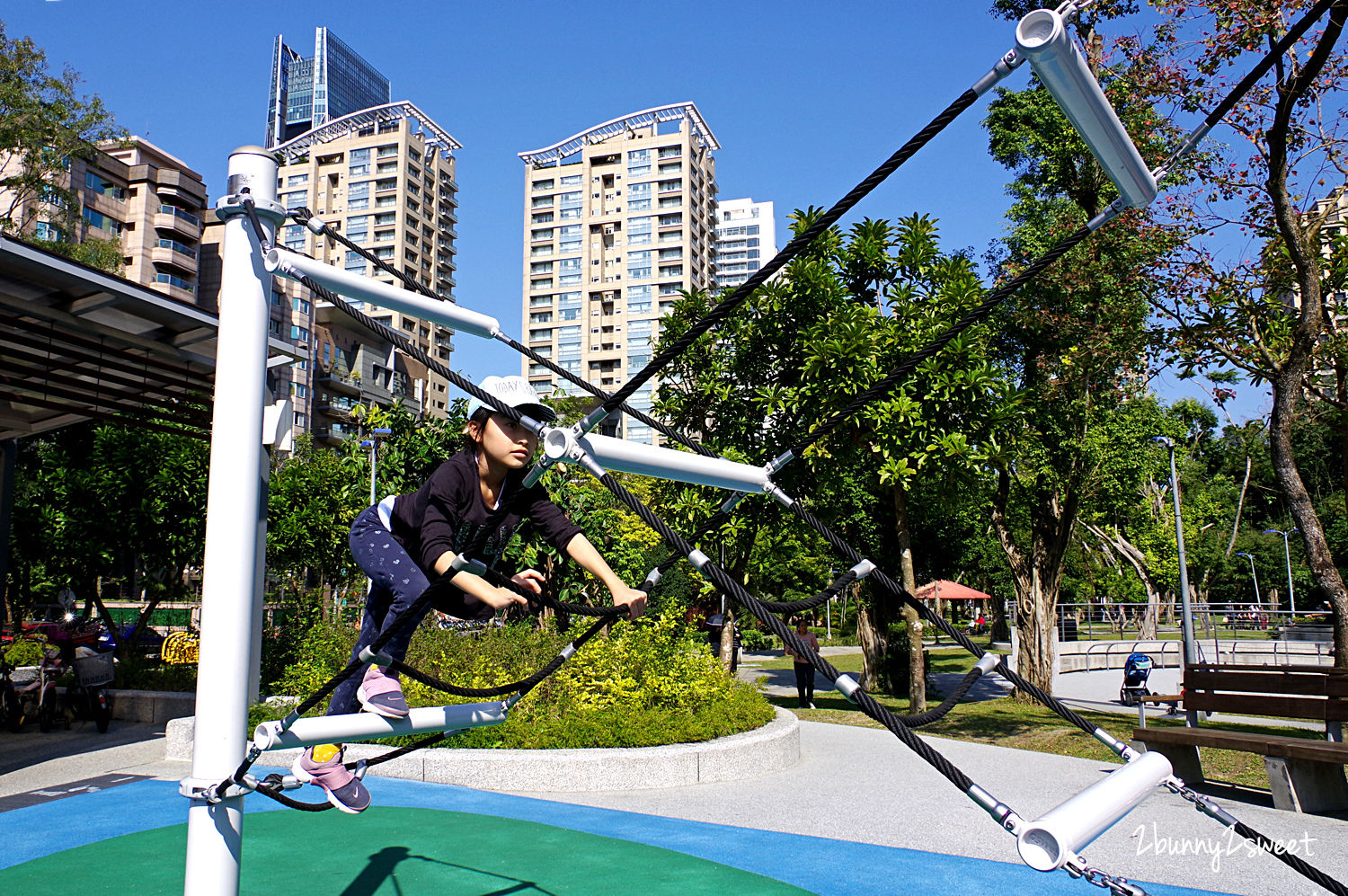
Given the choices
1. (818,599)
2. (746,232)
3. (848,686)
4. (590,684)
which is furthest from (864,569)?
(746,232)

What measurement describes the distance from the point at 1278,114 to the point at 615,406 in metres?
11.3

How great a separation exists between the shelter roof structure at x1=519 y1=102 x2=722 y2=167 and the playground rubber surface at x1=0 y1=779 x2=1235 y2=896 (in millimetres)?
111540

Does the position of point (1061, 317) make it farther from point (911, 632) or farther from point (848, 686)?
point (848, 686)

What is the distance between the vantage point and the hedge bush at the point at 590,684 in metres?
9.30

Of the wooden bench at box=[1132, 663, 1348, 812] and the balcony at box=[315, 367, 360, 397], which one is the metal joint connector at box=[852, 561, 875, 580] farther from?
the balcony at box=[315, 367, 360, 397]

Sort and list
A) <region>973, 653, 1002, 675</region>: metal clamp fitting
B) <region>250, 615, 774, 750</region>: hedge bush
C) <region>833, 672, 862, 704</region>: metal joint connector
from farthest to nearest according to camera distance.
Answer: <region>250, 615, 774, 750</region>: hedge bush < <region>973, 653, 1002, 675</region>: metal clamp fitting < <region>833, 672, 862, 704</region>: metal joint connector

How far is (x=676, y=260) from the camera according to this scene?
348ft

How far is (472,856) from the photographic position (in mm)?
5738

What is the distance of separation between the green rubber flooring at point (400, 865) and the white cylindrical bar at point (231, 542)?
7.57 feet

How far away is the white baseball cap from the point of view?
321 cm

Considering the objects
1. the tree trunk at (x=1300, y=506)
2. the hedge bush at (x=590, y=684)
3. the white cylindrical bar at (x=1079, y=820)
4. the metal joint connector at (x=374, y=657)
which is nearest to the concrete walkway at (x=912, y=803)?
the hedge bush at (x=590, y=684)

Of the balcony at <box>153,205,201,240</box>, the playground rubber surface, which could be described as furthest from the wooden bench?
the balcony at <box>153,205,201,240</box>

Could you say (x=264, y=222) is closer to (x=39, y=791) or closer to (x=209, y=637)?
(x=209, y=637)

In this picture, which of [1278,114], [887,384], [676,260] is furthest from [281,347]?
[676,260]
